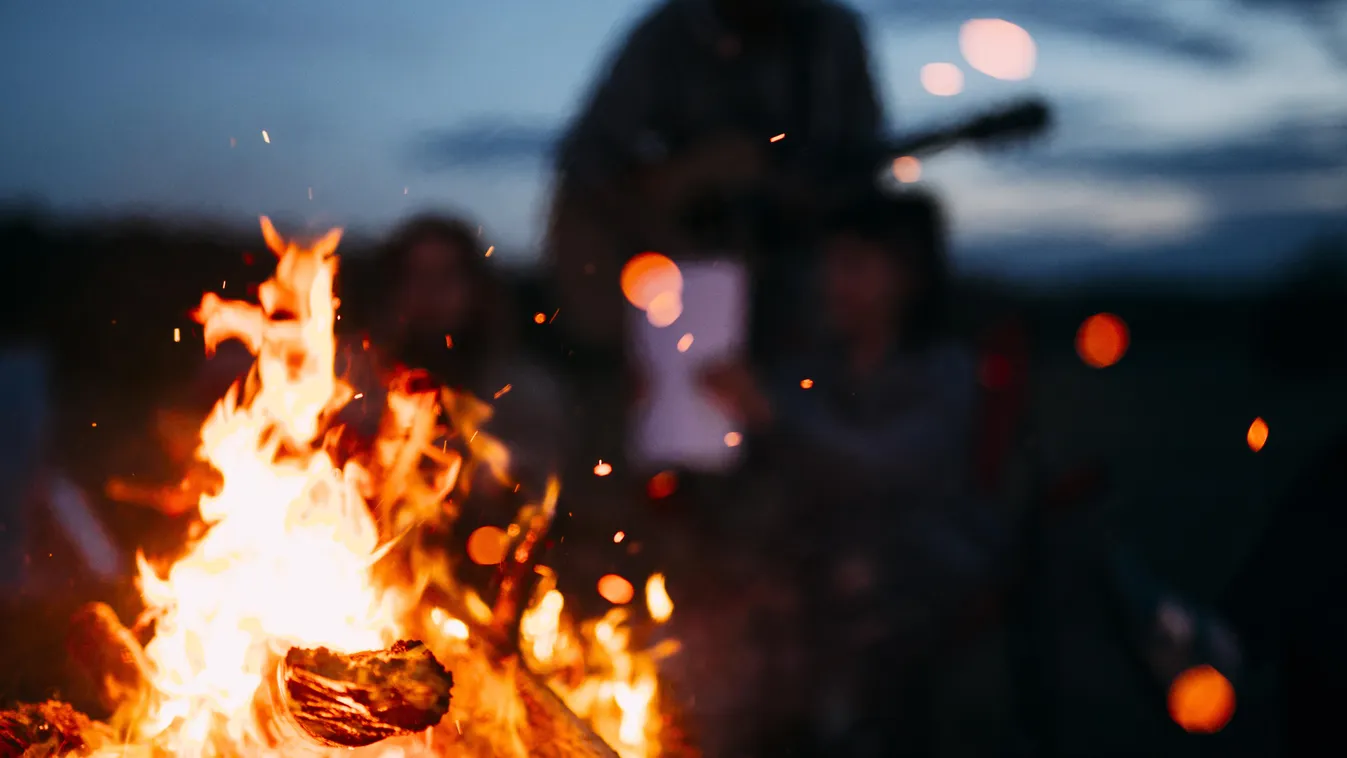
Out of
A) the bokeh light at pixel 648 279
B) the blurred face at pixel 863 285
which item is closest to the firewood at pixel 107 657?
the bokeh light at pixel 648 279

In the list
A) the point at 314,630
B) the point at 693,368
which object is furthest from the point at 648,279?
the point at 314,630

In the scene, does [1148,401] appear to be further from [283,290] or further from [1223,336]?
[283,290]

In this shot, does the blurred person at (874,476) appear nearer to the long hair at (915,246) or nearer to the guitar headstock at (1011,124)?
the long hair at (915,246)

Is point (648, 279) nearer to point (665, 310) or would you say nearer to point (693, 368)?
point (665, 310)

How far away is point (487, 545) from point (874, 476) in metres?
1.35

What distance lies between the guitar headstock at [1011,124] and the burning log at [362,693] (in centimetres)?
382

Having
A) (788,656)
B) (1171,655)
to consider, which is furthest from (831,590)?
(1171,655)

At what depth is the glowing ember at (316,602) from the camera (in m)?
2.00

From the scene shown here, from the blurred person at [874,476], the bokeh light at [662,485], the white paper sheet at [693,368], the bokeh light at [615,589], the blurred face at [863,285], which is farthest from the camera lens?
the bokeh light at [662,485]

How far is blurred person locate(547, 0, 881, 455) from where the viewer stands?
4727mm

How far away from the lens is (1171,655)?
2.74m

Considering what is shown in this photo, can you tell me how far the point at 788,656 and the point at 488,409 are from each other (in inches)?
54.0

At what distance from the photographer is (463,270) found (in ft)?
12.2

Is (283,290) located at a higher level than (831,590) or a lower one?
higher
